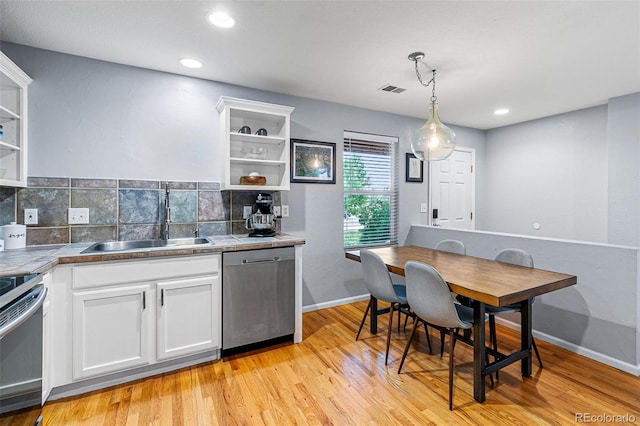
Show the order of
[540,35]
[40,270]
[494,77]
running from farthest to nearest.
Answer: [494,77], [540,35], [40,270]

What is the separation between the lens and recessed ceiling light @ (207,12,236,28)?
74.5 inches

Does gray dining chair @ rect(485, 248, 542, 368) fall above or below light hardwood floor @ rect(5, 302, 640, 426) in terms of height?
above

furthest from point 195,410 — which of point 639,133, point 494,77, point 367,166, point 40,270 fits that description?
point 639,133

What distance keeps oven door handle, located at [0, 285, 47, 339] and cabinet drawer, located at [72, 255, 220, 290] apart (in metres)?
0.38

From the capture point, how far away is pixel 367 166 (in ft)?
12.9

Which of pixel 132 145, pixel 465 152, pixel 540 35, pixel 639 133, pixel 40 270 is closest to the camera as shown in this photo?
pixel 40 270

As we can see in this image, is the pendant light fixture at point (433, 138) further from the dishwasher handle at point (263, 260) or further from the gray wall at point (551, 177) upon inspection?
the gray wall at point (551, 177)

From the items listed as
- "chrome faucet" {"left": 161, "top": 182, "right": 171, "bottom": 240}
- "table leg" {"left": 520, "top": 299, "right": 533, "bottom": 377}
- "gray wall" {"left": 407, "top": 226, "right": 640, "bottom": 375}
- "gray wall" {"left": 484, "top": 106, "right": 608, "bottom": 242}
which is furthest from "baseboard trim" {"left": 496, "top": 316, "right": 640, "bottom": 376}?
"chrome faucet" {"left": 161, "top": 182, "right": 171, "bottom": 240}

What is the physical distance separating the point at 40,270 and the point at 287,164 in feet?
6.44

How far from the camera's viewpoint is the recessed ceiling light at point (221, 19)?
6.21 feet

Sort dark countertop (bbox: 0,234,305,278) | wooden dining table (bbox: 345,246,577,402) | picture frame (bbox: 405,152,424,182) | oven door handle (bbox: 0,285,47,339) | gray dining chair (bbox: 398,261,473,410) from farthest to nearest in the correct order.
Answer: picture frame (bbox: 405,152,424,182), gray dining chair (bbox: 398,261,473,410), wooden dining table (bbox: 345,246,577,402), dark countertop (bbox: 0,234,305,278), oven door handle (bbox: 0,285,47,339)

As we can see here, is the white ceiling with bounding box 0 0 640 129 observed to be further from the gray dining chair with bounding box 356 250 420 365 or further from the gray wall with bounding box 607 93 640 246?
the gray dining chair with bounding box 356 250 420 365

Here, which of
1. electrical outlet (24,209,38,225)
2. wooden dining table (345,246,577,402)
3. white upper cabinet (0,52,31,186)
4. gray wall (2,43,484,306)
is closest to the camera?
wooden dining table (345,246,577,402)

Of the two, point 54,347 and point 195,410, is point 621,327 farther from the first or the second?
point 54,347
